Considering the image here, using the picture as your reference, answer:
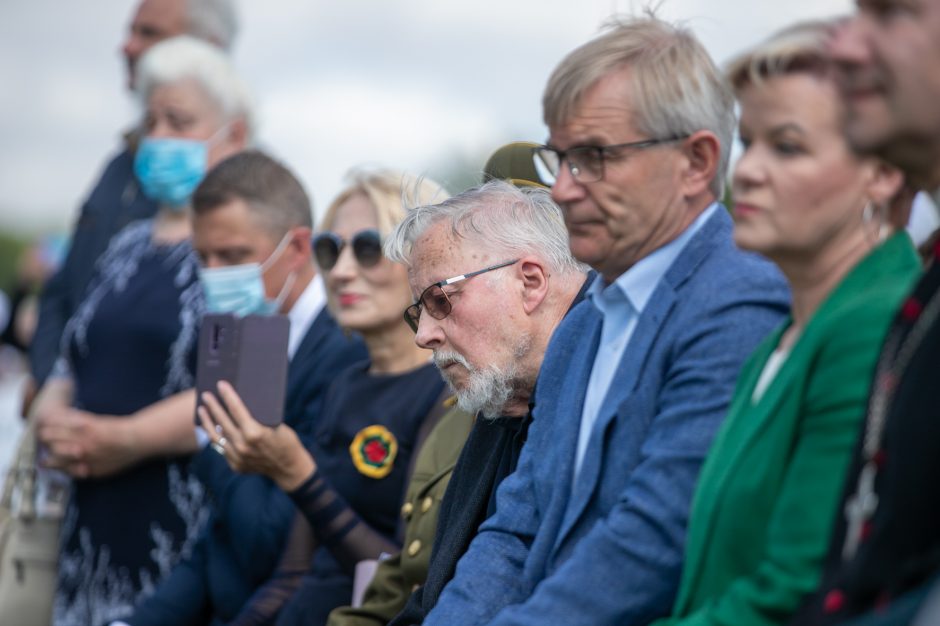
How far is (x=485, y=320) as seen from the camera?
3779 mm

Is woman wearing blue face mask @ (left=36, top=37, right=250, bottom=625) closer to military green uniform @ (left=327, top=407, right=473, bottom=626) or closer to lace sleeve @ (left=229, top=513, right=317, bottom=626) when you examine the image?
lace sleeve @ (left=229, top=513, right=317, bottom=626)

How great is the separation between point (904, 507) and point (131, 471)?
4154 mm

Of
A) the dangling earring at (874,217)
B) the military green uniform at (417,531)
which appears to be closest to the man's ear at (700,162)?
the dangling earring at (874,217)

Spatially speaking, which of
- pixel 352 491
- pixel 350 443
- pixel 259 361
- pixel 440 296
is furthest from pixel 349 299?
pixel 440 296

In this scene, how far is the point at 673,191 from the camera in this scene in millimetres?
3027

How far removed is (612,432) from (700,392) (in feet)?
0.72

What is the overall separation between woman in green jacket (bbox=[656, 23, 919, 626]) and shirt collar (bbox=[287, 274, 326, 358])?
3057 millimetres

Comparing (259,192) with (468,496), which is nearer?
(468,496)

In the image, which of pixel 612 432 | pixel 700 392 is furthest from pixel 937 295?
pixel 612 432

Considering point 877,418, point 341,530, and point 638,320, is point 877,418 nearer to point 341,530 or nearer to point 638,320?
point 638,320

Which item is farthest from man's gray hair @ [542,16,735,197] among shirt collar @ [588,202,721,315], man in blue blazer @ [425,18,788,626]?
shirt collar @ [588,202,721,315]

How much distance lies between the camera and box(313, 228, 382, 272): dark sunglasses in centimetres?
502

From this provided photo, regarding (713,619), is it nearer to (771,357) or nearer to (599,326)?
(771,357)

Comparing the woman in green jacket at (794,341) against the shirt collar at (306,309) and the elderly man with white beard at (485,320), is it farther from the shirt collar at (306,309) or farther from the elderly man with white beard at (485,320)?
the shirt collar at (306,309)
